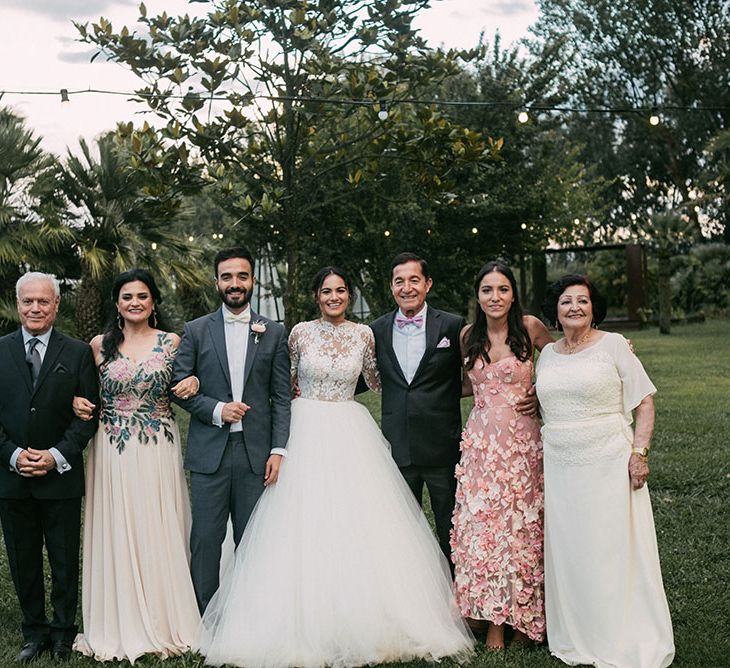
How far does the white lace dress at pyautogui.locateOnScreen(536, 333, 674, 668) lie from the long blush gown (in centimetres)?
206

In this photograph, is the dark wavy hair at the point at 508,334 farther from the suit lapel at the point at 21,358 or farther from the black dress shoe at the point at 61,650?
the black dress shoe at the point at 61,650

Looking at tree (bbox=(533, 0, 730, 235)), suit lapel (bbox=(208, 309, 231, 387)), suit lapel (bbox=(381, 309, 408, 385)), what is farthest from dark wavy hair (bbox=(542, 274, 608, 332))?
tree (bbox=(533, 0, 730, 235))

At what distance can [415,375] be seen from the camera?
534cm

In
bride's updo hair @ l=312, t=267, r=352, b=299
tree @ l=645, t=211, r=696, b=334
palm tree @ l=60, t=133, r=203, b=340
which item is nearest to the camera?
bride's updo hair @ l=312, t=267, r=352, b=299

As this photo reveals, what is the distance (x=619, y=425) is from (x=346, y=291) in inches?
67.0

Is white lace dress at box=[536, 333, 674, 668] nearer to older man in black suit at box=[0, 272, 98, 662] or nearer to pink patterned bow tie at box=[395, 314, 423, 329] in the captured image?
pink patterned bow tie at box=[395, 314, 423, 329]

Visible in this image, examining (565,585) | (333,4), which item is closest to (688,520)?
(565,585)

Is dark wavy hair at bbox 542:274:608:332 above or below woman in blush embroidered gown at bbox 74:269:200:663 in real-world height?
above

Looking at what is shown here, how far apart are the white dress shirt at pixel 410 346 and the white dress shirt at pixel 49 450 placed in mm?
1940

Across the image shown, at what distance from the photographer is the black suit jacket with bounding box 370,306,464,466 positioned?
5324 millimetres

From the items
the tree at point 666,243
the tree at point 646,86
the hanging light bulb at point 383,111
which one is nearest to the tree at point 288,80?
the hanging light bulb at point 383,111

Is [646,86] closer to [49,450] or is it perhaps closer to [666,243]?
[666,243]

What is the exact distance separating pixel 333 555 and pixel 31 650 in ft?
5.59

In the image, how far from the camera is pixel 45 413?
15.8 feet
